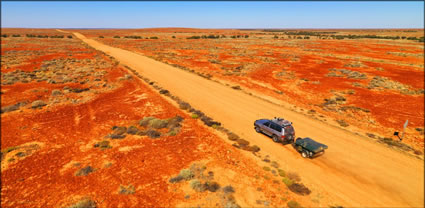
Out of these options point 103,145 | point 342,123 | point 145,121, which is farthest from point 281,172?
point 103,145

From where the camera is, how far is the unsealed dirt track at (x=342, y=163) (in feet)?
43.3

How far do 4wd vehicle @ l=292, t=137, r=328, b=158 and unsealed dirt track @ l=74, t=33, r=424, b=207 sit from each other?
1.71 feet

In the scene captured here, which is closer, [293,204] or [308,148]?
[293,204]

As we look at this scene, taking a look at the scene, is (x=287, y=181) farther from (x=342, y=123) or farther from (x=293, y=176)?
(x=342, y=123)

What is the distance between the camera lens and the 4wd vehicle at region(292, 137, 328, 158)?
16844 mm

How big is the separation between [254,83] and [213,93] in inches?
463

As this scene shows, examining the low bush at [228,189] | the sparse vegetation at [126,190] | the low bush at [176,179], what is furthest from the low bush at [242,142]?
the sparse vegetation at [126,190]

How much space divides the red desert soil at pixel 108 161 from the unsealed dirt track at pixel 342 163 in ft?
5.05

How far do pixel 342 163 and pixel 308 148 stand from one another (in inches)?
114

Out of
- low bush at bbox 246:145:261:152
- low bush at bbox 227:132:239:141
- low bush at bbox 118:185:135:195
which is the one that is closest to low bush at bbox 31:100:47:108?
low bush at bbox 118:185:135:195

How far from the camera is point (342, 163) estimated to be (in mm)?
16625

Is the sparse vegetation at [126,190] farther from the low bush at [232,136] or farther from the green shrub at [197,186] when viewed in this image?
the low bush at [232,136]

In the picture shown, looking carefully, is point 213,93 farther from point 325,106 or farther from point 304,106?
point 325,106

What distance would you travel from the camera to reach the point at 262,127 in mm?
21328
